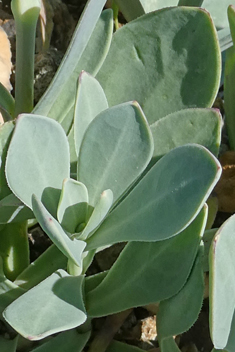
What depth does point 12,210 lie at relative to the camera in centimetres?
76

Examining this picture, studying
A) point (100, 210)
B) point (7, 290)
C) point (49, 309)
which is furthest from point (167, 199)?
point (7, 290)

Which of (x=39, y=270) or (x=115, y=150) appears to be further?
(x=39, y=270)

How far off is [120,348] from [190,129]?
42cm

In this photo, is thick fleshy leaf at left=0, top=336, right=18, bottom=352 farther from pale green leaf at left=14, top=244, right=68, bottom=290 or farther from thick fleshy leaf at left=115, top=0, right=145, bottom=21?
thick fleshy leaf at left=115, top=0, right=145, bottom=21

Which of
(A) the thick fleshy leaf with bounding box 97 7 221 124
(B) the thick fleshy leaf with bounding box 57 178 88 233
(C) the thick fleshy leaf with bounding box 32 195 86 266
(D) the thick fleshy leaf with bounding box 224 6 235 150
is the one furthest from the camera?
(D) the thick fleshy leaf with bounding box 224 6 235 150

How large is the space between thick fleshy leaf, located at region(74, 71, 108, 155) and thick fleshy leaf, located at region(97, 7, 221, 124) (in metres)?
0.11

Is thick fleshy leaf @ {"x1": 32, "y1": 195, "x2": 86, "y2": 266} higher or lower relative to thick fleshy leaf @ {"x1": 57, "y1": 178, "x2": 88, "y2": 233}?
higher

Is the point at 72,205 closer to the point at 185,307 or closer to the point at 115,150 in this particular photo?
the point at 115,150

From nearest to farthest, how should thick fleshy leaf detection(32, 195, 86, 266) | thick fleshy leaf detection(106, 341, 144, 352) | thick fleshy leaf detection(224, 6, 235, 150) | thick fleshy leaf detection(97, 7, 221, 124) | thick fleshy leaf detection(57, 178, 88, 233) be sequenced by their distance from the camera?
thick fleshy leaf detection(32, 195, 86, 266)
thick fleshy leaf detection(57, 178, 88, 233)
thick fleshy leaf detection(97, 7, 221, 124)
thick fleshy leaf detection(106, 341, 144, 352)
thick fleshy leaf detection(224, 6, 235, 150)

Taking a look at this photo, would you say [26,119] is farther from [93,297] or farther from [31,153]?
[93,297]

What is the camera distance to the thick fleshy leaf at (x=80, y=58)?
2.15 feet

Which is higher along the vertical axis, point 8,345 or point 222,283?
point 222,283

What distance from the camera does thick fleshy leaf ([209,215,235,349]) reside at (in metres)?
0.57

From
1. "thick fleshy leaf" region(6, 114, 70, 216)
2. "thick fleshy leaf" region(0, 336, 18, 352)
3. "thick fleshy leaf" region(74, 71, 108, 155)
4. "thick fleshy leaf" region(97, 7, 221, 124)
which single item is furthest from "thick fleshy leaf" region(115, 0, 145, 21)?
"thick fleshy leaf" region(0, 336, 18, 352)
